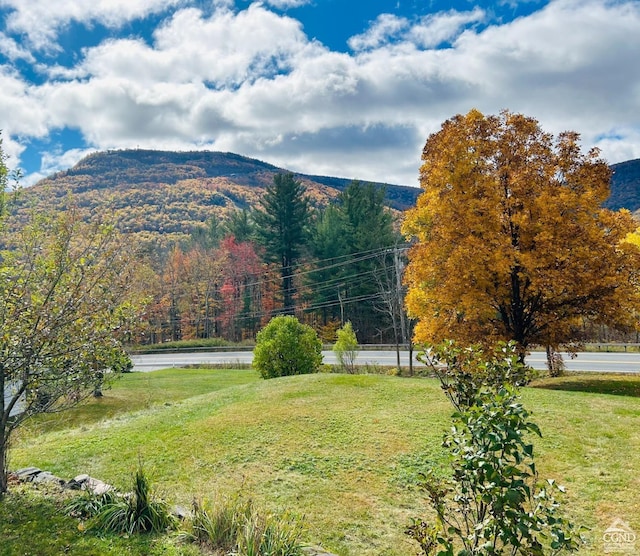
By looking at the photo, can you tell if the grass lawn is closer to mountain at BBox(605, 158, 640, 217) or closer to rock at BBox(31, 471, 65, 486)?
rock at BBox(31, 471, 65, 486)

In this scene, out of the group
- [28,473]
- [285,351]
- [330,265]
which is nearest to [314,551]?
[28,473]

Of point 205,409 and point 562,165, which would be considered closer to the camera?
point 205,409

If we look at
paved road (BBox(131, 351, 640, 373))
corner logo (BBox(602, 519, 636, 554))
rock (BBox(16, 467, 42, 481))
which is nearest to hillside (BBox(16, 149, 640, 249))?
paved road (BBox(131, 351, 640, 373))

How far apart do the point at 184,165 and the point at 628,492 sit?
10791cm

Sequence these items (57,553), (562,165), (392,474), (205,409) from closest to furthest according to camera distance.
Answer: (57,553), (392,474), (205,409), (562,165)

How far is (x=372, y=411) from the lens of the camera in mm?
8555

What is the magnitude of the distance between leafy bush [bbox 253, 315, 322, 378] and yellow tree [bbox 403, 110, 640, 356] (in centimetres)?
462

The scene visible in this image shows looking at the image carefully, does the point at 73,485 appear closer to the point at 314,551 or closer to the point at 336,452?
the point at 336,452

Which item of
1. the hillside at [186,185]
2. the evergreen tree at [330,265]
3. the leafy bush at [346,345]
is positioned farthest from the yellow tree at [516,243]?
the hillside at [186,185]

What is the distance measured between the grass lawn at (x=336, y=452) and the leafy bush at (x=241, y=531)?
303 mm

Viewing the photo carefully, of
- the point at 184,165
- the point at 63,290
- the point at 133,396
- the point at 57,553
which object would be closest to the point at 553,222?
the point at 63,290

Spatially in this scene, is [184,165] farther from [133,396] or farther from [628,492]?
[628,492]

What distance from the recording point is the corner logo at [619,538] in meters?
4.02

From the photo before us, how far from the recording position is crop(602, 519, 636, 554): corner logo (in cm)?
402
